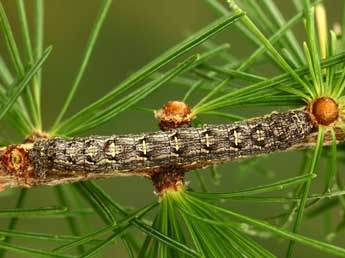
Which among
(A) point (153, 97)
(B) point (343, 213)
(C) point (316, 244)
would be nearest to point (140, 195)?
(A) point (153, 97)

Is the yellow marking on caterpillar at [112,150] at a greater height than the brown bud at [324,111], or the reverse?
the brown bud at [324,111]

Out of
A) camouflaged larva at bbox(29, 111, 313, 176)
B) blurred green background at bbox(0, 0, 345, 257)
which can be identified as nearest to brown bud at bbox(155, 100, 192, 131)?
camouflaged larva at bbox(29, 111, 313, 176)

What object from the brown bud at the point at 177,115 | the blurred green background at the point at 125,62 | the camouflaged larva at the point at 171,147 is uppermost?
the blurred green background at the point at 125,62

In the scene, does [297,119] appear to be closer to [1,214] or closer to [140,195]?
[1,214]

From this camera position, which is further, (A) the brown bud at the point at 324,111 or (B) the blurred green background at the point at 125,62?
(B) the blurred green background at the point at 125,62

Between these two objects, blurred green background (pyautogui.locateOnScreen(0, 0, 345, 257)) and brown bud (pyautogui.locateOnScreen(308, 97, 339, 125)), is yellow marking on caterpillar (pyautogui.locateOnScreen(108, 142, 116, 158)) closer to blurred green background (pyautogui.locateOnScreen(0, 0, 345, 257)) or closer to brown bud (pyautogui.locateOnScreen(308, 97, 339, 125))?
brown bud (pyautogui.locateOnScreen(308, 97, 339, 125))

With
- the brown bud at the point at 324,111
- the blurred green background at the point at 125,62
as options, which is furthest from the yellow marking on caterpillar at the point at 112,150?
the blurred green background at the point at 125,62

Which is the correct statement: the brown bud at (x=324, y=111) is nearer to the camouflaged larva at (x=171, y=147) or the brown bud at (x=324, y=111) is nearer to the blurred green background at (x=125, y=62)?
the camouflaged larva at (x=171, y=147)
